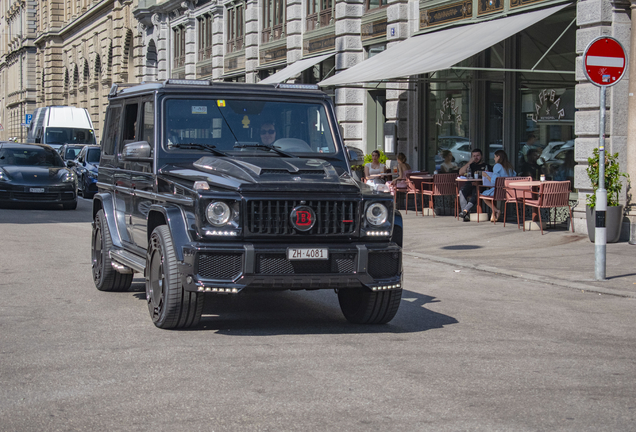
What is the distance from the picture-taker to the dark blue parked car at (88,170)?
86.9 feet

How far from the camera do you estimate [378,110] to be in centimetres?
2525

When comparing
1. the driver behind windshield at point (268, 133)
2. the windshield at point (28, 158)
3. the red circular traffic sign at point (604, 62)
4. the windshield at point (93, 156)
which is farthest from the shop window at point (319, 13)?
the driver behind windshield at point (268, 133)

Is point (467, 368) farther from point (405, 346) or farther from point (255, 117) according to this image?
point (255, 117)

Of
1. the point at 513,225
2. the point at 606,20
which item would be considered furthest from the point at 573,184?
the point at 606,20

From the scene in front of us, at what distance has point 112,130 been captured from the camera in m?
9.51

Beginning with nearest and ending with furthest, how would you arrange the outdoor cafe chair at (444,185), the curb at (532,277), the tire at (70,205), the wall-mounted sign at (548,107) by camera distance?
the curb at (532,277), the wall-mounted sign at (548,107), the outdoor cafe chair at (444,185), the tire at (70,205)

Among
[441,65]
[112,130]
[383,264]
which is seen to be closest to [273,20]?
[441,65]

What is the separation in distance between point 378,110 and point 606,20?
10.9 meters

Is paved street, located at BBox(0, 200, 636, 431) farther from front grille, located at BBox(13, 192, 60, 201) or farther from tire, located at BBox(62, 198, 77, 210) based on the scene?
tire, located at BBox(62, 198, 77, 210)

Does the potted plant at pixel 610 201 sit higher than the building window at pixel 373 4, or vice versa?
the building window at pixel 373 4

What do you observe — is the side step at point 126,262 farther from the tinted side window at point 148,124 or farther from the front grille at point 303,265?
the front grille at point 303,265

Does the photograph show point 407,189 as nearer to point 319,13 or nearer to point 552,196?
point 552,196

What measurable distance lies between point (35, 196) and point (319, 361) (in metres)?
16.4

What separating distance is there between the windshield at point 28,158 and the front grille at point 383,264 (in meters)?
17.0
